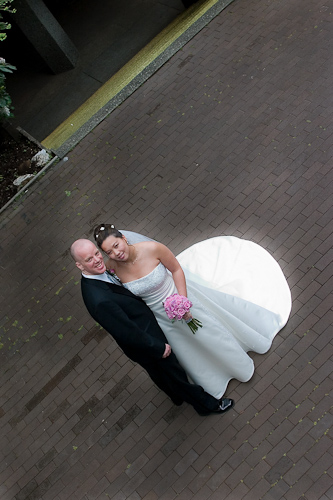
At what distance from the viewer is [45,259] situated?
7797mm

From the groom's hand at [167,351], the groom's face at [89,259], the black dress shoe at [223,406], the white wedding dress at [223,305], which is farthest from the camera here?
the black dress shoe at [223,406]

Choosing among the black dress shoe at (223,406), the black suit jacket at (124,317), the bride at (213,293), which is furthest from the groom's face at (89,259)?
the black dress shoe at (223,406)

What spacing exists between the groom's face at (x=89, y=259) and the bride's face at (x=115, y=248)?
201 millimetres

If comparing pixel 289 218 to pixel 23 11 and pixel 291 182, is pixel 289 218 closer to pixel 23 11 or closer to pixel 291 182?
pixel 291 182

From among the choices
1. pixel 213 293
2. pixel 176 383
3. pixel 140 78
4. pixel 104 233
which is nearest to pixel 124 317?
pixel 104 233

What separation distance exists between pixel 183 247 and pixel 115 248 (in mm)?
2813

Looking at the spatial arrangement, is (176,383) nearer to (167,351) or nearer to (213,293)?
(167,351)

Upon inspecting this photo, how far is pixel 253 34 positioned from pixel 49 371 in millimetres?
7250

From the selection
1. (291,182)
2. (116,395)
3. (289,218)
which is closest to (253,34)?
(291,182)

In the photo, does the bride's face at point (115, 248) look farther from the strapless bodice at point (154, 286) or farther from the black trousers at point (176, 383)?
the black trousers at point (176, 383)

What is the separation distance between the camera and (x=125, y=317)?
12.7ft

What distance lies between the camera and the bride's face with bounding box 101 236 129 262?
4.01 metres

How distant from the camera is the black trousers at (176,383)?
4.43 meters

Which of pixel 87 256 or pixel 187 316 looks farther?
pixel 187 316
